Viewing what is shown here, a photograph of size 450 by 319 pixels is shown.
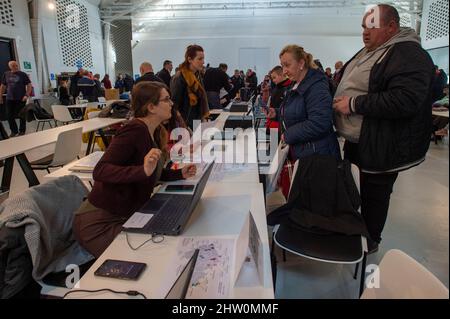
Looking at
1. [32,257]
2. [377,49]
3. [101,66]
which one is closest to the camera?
[32,257]

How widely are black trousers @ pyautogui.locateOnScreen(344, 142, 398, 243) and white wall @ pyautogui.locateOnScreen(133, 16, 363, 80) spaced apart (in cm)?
1200

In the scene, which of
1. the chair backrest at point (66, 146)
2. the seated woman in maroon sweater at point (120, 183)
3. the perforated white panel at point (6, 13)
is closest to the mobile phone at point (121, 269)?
the seated woman in maroon sweater at point (120, 183)

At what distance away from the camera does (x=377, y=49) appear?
161 centimetres

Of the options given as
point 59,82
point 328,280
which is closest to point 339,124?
point 328,280

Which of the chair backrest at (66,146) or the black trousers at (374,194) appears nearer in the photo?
the black trousers at (374,194)

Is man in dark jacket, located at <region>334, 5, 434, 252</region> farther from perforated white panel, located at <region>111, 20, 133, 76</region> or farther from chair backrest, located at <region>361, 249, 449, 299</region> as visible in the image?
perforated white panel, located at <region>111, 20, 133, 76</region>

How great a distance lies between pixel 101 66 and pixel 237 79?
21.0 ft

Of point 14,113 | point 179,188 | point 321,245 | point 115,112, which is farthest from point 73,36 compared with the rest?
point 321,245

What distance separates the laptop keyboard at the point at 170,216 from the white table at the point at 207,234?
1.7 inches

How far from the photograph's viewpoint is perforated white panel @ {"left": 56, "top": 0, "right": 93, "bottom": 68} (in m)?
9.90

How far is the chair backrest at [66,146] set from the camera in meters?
2.90

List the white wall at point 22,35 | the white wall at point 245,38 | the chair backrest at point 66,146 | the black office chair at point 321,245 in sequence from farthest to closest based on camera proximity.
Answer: the white wall at point 245,38 < the white wall at point 22,35 < the chair backrest at point 66,146 < the black office chair at point 321,245

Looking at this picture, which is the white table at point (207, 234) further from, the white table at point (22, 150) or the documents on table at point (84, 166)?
the white table at point (22, 150)

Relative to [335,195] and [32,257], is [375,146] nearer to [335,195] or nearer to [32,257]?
[335,195]
